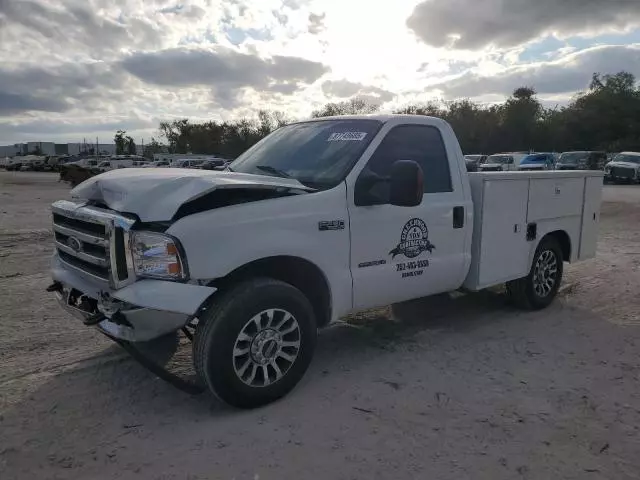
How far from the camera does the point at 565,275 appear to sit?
7.86 m

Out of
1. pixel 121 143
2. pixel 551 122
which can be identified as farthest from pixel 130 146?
pixel 551 122

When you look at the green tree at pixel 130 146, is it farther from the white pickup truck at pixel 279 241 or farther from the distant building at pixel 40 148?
the white pickup truck at pixel 279 241

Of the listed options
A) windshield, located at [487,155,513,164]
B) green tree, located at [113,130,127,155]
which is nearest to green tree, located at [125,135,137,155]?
green tree, located at [113,130,127,155]

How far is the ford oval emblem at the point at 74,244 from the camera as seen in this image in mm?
3770

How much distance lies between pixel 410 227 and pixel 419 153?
737 mm

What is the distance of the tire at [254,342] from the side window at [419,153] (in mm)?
1353

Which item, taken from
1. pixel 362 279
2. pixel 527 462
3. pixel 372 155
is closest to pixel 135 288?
pixel 362 279

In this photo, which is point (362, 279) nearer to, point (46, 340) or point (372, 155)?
point (372, 155)

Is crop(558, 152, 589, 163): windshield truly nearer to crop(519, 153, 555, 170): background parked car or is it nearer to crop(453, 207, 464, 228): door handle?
crop(519, 153, 555, 170): background parked car

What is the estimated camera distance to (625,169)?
29297mm

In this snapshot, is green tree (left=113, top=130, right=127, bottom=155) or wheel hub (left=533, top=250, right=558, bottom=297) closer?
wheel hub (left=533, top=250, right=558, bottom=297)

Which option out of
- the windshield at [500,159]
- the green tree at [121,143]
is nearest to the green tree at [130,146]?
the green tree at [121,143]

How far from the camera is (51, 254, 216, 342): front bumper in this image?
320cm

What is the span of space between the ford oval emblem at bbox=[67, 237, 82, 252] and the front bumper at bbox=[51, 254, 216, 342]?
0.37 meters
